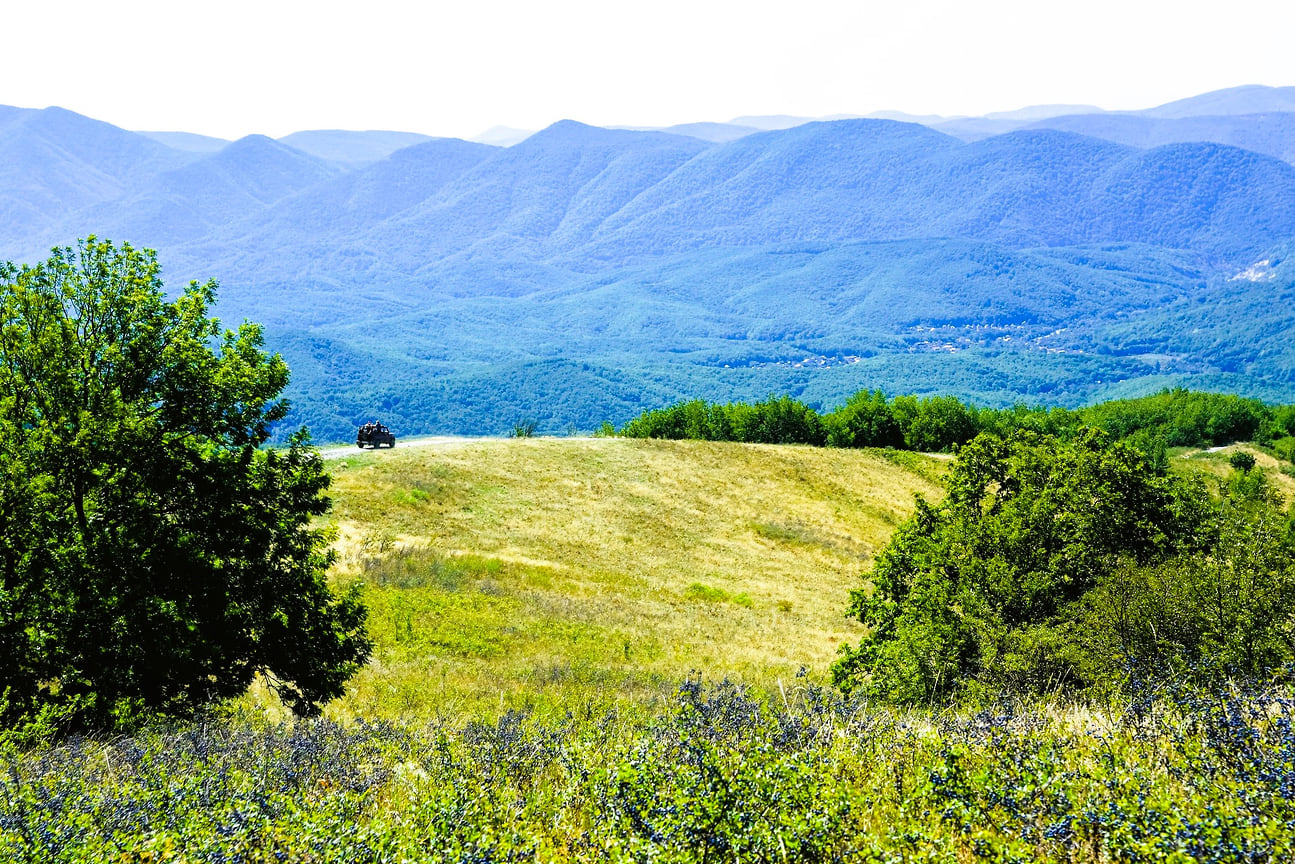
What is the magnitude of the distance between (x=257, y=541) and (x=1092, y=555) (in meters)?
17.4

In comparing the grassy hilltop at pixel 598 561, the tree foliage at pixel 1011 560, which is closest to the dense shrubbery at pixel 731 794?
the grassy hilltop at pixel 598 561

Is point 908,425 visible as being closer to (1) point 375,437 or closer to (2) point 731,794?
(1) point 375,437

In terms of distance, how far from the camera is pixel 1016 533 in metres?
18.1

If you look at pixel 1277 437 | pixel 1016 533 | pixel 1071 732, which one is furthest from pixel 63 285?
pixel 1277 437

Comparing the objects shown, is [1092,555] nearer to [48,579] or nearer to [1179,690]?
[1179,690]

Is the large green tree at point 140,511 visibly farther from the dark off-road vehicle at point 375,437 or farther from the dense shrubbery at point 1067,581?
the dark off-road vehicle at point 375,437

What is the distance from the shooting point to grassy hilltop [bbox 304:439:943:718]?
23328 millimetres

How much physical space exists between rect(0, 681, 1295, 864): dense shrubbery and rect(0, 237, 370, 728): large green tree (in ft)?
16.3

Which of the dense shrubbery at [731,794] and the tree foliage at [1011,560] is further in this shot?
the tree foliage at [1011,560]

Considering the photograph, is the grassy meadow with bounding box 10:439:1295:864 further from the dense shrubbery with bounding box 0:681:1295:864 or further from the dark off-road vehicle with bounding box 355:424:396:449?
the dark off-road vehicle with bounding box 355:424:396:449

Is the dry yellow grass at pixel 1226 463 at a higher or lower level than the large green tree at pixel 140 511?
lower

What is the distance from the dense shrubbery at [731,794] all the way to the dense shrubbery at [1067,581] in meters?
4.12

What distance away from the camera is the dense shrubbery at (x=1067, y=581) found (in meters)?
12.6

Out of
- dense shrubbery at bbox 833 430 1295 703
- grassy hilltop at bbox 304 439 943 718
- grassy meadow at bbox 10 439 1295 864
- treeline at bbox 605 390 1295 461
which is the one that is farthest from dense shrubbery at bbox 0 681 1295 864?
treeline at bbox 605 390 1295 461
